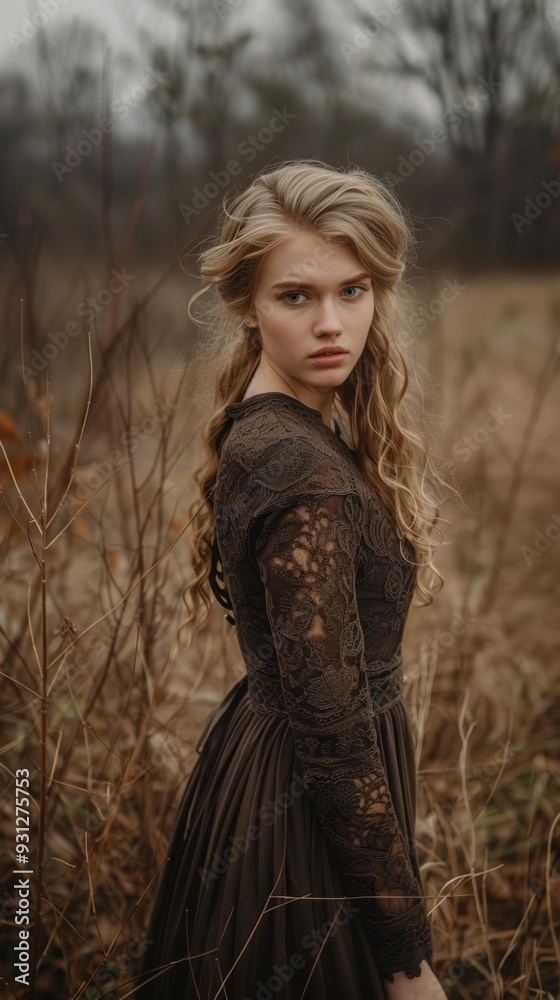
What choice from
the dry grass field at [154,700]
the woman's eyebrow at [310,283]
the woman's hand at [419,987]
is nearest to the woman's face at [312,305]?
the woman's eyebrow at [310,283]

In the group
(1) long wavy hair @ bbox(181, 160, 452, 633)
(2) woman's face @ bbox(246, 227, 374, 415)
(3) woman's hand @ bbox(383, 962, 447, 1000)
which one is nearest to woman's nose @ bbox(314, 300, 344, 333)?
(2) woman's face @ bbox(246, 227, 374, 415)

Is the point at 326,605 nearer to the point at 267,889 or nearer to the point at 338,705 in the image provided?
the point at 338,705

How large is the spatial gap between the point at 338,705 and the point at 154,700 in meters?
0.73

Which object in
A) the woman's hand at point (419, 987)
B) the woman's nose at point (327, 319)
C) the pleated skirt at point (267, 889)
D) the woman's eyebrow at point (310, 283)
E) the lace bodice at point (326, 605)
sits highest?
the woman's eyebrow at point (310, 283)

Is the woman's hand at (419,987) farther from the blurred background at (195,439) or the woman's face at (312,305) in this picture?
the woman's face at (312,305)

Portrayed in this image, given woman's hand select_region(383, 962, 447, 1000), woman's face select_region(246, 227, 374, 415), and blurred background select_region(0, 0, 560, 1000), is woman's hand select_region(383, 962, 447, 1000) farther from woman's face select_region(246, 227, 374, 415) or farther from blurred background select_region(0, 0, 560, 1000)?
woman's face select_region(246, 227, 374, 415)

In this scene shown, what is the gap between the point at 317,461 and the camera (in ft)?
4.10

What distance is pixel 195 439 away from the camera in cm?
290

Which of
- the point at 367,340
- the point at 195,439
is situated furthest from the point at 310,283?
the point at 195,439

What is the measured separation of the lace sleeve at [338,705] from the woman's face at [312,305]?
27 cm

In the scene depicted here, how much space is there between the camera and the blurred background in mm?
2049

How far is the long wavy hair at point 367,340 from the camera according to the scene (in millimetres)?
1353

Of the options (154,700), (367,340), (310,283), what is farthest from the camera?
(154,700)

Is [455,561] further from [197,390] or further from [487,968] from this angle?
[197,390]
